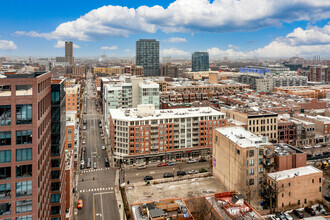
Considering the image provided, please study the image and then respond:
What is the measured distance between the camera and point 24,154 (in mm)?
22609

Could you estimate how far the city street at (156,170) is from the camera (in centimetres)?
5403

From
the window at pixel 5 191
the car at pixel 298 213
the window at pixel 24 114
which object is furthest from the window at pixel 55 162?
the car at pixel 298 213

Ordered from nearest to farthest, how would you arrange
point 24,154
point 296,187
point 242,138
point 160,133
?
point 24,154, point 296,187, point 242,138, point 160,133

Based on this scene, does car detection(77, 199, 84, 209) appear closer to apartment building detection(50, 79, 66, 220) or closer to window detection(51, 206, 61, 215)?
apartment building detection(50, 79, 66, 220)

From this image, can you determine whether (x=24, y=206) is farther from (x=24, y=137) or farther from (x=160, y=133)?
(x=160, y=133)

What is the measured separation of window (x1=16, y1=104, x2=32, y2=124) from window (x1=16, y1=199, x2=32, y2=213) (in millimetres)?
6532

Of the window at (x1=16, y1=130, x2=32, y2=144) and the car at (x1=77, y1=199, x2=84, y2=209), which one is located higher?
the window at (x1=16, y1=130, x2=32, y2=144)

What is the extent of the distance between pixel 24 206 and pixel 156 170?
3621 centimetres

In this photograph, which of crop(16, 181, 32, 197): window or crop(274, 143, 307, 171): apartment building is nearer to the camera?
crop(16, 181, 32, 197): window

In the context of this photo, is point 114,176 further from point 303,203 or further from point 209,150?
point 303,203

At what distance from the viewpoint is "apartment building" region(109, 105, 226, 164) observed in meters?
59.4

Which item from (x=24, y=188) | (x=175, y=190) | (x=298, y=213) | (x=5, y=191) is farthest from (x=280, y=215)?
(x=5, y=191)

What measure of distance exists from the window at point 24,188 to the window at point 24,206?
571 mm

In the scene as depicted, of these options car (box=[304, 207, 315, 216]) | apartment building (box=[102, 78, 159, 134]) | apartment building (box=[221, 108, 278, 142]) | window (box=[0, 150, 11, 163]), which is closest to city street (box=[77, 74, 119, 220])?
apartment building (box=[102, 78, 159, 134])
